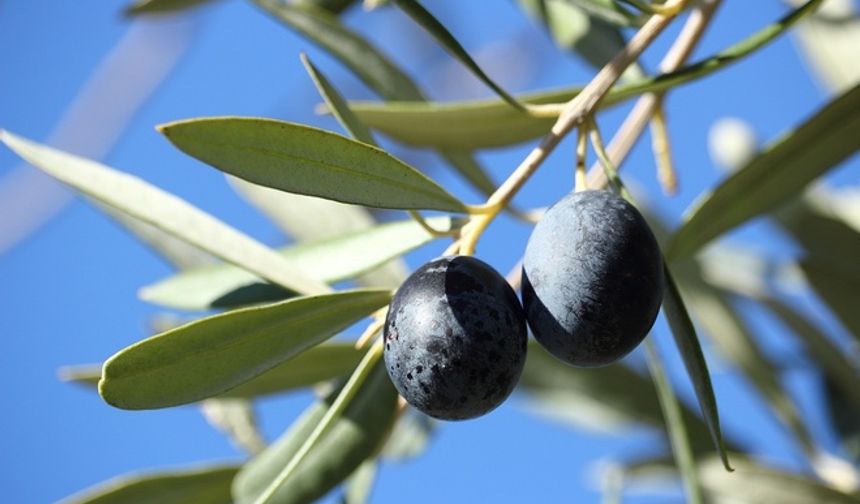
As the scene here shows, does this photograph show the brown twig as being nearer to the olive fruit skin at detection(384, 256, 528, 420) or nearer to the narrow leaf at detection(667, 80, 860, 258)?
the narrow leaf at detection(667, 80, 860, 258)

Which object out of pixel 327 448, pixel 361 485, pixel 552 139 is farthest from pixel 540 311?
pixel 361 485

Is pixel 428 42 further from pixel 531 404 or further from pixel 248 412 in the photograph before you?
pixel 248 412

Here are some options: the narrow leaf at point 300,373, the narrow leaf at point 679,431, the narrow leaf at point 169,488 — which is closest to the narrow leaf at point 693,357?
the narrow leaf at point 679,431

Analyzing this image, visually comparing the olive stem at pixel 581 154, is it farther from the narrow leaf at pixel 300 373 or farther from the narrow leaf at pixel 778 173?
the narrow leaf at pixel 300 373

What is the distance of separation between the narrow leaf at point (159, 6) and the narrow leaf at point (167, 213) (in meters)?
0.42

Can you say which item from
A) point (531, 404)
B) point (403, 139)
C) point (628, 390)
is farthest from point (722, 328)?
point (403, 139)

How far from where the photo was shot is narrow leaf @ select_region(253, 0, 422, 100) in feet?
3.81

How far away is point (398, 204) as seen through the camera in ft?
2.63

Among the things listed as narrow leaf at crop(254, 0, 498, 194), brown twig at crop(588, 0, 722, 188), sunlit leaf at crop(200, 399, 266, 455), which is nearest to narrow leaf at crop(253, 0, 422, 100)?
narrow leaf at crop(254, 0, 498, 194)

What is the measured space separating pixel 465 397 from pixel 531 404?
38.7 inches

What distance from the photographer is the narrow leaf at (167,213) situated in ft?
3.04

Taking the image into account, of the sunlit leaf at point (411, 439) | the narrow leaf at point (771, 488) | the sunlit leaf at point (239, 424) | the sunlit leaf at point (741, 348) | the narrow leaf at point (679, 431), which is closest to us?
the narrow leaf at point (679, 431)

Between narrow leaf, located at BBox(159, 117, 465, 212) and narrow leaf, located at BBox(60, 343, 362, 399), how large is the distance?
0.35m

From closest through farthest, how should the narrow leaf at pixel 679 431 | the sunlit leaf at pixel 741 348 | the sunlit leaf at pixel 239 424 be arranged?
the narrow leaf at pixel 679 431 → the sunlit leaf at pixel 239 424 → the sunlit leaf at pixel 741 348
